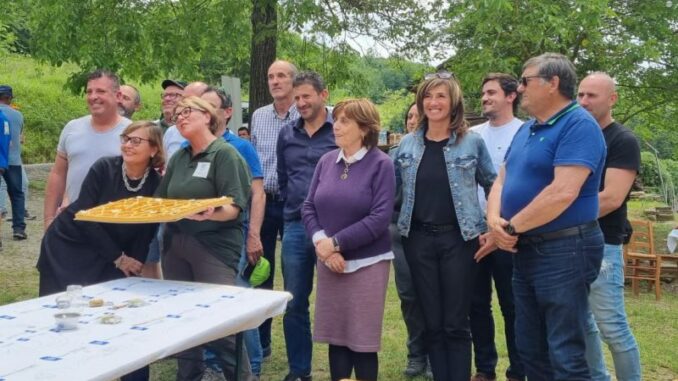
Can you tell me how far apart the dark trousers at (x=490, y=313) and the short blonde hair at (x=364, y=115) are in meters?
1.04

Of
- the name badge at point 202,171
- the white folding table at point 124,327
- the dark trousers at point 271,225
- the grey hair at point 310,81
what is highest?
the grey hair at point 310,81

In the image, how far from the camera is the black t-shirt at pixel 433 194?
11.4 feet

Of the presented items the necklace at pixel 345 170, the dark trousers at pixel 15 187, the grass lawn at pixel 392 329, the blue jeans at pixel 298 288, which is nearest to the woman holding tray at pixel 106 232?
the blue jeans at pixel 298 288

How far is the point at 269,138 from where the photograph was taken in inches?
175

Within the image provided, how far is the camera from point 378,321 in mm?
3402

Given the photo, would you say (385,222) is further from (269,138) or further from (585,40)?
(585,40)

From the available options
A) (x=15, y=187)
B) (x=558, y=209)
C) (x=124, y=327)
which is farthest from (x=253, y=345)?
(x=15, y=187)

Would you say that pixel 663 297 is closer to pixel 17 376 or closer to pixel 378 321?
pixel 378 321

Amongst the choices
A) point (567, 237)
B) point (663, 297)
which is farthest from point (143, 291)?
point (663, 297)

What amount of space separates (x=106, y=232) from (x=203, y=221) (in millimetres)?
521

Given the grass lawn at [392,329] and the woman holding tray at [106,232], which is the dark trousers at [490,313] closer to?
the grass lawn at [392,329]

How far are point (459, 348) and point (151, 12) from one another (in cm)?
697

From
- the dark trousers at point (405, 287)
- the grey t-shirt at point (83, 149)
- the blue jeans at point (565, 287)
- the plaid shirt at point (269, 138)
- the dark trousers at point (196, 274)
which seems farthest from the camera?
the plaid shirt at point (269, 138)

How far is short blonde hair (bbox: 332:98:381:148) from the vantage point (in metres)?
3.46
